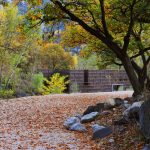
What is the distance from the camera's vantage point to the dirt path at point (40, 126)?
798 centimetres

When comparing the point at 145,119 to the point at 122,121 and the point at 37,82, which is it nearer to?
the point at 122,121

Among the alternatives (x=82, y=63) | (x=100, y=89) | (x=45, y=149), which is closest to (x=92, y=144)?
(x=45, y=149)

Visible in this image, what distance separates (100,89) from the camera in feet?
93.5

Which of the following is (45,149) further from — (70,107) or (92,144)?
(70,107)

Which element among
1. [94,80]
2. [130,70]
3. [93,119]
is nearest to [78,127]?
[93,119]

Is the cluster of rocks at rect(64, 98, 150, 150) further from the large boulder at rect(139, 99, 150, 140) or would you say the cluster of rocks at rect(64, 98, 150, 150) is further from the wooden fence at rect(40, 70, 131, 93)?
the wooden fence at rect(40, 70, 131, 93)

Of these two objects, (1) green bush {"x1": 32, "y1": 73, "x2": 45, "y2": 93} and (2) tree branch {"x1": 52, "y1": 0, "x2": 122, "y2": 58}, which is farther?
(1) green bush {"x1": 32, "y1": 73, "x2": 45, "y2": 93}

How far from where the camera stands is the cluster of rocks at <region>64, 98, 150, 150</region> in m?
6.82

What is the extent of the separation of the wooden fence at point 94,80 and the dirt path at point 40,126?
419 inches

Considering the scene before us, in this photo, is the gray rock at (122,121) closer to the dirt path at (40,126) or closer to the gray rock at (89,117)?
the dirt path at (40,126)

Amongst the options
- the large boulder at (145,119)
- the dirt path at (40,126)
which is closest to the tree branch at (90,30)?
the dirt path at (40,126)

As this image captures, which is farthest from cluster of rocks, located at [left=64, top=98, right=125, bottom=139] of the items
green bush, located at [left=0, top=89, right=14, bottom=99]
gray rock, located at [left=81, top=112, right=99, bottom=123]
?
green bush, located at [left=0, top=89, right=14, bottom=99]

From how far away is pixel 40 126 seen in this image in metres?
10.1

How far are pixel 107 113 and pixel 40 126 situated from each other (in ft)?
5.71
